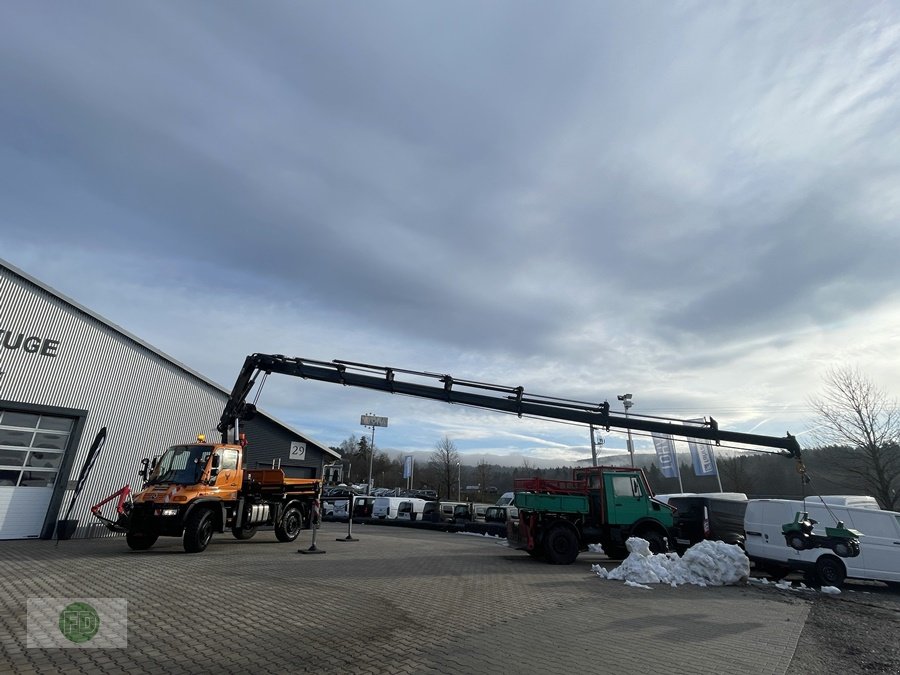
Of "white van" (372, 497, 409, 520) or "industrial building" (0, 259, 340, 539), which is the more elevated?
"industrial building" (0, 259, 340, 539)

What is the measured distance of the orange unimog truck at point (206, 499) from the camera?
12945 millimetres

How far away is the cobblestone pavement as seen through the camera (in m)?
5.34

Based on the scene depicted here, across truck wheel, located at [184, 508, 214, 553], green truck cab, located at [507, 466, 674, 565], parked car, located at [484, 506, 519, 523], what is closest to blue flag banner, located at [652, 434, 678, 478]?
parked car, located at [484, 506, 519, 523]

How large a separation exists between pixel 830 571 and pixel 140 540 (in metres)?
17.4

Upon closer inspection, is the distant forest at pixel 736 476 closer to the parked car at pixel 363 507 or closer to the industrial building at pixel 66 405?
the parked car at pixel 363 507

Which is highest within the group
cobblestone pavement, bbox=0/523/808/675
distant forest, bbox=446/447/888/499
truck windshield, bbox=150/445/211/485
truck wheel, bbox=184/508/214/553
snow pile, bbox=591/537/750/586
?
distant forest, bbox=446/447/888/499

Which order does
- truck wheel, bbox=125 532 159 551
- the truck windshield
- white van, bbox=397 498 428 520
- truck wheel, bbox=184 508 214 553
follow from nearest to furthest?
truck wheel, bbox=125 532 159 551 → truck wheel, bbox=184 508 214 553 → the truck windshield → white van, bbox=397 498 428 520

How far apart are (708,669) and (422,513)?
78.6 ft

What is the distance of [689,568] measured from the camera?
11.8 m

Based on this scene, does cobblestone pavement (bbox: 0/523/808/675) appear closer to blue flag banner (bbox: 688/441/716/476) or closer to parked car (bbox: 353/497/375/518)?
parked car (bbox: 353/497/375/518)

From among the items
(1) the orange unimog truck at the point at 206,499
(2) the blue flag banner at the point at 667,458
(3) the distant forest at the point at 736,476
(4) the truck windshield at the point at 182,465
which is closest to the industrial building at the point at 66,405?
(1) the orange unimog truck at the point at 206,499

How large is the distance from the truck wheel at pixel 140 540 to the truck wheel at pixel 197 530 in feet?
2.52

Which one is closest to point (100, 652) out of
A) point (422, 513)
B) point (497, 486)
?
point (422, 513)

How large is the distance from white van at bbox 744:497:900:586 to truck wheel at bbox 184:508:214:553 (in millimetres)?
14860
